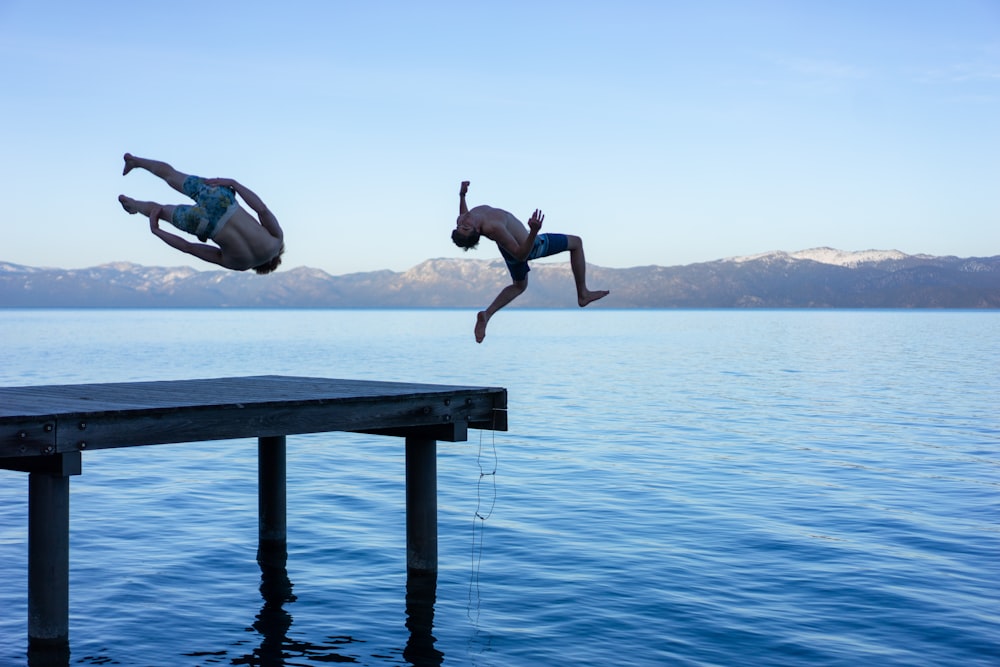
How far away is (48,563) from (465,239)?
5.89 meters

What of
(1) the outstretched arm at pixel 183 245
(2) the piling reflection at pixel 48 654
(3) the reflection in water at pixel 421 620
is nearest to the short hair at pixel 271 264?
(1) the outstretched arm at pixel 183 245

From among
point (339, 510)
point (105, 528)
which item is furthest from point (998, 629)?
point (105, 528)

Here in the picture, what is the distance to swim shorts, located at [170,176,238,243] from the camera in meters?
12.3

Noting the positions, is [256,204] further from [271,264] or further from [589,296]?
[589,296]

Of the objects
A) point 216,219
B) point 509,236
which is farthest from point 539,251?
point 216,219

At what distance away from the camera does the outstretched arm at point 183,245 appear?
12.5 m

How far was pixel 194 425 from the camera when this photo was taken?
12438mm

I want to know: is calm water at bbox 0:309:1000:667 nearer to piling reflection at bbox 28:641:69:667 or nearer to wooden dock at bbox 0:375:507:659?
piling reflection at bbox 28:641:69:667

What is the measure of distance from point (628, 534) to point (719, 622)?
5555 millimetres

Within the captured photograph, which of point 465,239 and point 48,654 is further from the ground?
point 465,239

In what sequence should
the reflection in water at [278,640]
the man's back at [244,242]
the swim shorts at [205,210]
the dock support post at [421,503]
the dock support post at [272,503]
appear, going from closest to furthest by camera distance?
the swim shorts at [205,210] → the man's back at [244,242] → the reflection in water at [278,640] → the dock support post at [421,503] → the dock support post at [272,503]

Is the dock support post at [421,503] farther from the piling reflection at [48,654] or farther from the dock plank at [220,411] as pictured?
the piling reflection at [48,654]

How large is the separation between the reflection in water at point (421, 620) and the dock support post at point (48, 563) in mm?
4103

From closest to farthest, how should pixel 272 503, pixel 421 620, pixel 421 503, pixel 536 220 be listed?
1. pixel 536 220
2. pixel 421 620
3. pixel 421 503
4. pixel 272 503
